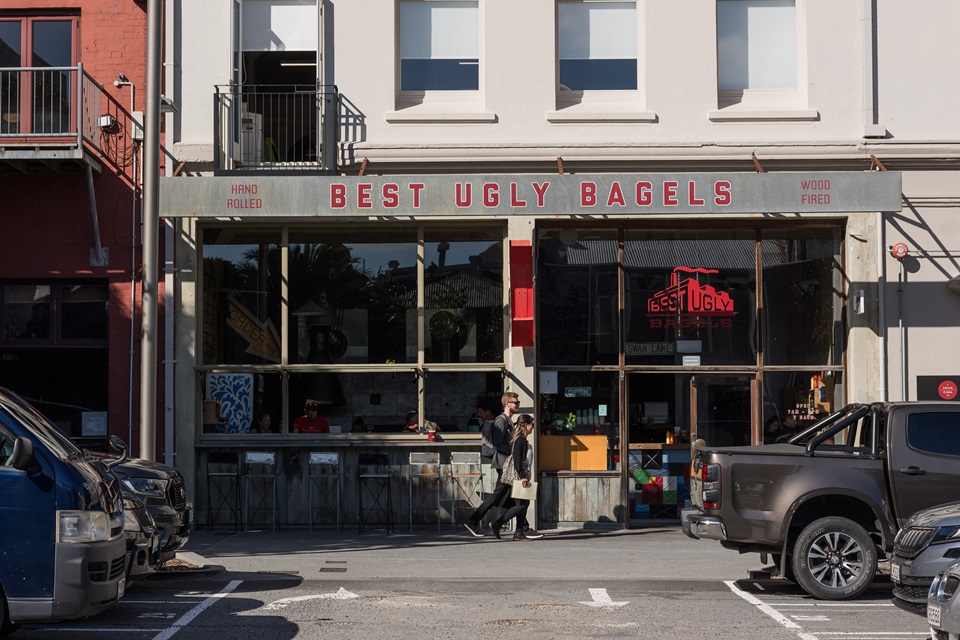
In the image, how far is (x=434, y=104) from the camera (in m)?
17.0

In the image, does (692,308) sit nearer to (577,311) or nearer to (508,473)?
(577,311)

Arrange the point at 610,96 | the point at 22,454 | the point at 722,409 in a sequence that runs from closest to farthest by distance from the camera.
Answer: the point at 22,454
the point at 722,409
the point at 610,96

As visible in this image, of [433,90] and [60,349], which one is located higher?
[433,90]

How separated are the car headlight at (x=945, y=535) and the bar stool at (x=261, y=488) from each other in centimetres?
991

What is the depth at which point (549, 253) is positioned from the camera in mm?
16891

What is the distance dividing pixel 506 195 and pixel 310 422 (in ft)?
14.1

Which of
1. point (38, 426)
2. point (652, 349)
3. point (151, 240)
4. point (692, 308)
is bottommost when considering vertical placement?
point (38, 426)

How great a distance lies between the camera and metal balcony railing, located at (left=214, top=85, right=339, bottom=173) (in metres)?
16.7

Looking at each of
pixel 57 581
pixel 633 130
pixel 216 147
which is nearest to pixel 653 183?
pixel 633 130

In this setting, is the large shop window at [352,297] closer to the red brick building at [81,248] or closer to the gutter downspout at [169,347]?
the gutter downspout at [169,347]

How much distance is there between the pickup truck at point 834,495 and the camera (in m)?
11.0

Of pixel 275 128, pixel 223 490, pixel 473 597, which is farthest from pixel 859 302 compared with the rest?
pixel 223 490

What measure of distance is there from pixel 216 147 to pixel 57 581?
385 inches

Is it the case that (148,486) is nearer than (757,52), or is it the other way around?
(148,486)
